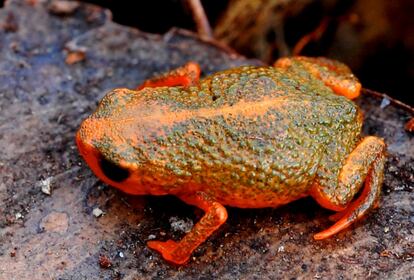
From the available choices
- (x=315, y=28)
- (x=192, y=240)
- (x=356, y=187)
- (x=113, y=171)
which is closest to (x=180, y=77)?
(x=113, y=171)

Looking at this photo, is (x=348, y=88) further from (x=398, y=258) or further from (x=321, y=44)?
(x=321, y=44)

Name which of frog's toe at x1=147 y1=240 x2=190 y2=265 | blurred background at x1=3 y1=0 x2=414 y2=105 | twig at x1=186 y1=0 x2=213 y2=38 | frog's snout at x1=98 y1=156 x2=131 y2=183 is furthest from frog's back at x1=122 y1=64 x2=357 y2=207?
blurred background at x1=3 y1=0 x2=414 y2=105

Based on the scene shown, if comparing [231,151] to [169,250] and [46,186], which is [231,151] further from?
[46,186]

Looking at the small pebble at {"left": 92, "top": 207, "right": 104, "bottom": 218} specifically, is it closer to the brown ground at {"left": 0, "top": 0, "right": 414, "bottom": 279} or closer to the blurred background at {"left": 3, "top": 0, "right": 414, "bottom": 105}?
the brown ground at {"left": 0, "top": 0, "right": 414, "bottom": 279}

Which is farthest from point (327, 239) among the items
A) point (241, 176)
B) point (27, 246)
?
point (27, 246)

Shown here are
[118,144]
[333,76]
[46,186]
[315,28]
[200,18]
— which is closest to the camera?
[118,144]

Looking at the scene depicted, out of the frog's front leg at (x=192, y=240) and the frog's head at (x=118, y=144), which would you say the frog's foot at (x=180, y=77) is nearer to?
the frog's head at (x=118, y=144)
